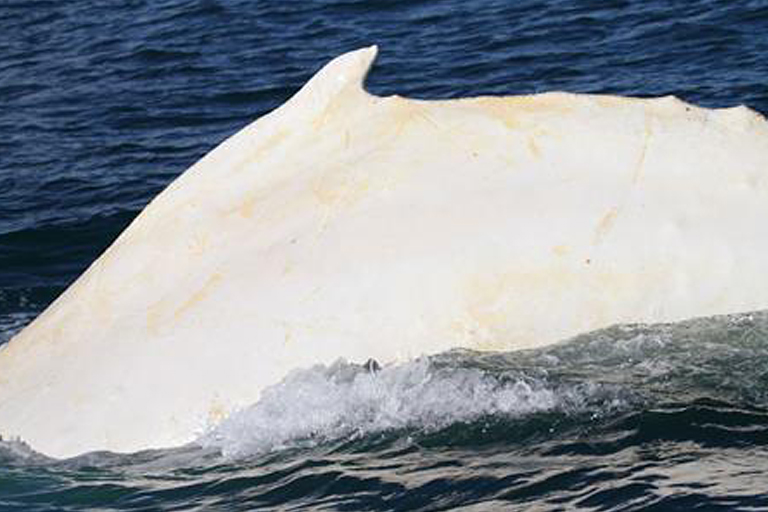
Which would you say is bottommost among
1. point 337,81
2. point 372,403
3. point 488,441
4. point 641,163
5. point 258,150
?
point 488,441

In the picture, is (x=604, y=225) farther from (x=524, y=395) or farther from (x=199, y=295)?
(x=199, y=295)

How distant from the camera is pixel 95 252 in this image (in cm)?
1440

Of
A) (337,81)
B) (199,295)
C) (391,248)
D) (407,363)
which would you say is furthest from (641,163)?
(199,295)

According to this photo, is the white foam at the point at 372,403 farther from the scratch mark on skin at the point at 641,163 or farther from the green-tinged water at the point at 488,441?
the scratch mark on skin at the point at 641,163

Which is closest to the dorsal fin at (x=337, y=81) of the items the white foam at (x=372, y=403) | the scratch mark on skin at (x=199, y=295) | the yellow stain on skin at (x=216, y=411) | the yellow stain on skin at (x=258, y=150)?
the yellow stain on skin at (x=258, y=150)

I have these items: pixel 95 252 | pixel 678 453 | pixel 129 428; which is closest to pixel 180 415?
pixel 129 428

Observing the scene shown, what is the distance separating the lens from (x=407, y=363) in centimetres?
743

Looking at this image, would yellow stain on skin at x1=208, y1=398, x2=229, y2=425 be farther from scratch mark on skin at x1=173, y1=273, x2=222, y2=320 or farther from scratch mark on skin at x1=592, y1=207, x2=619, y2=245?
scratch mark on skin at x1=592, y1=207, x2=619, y2=245

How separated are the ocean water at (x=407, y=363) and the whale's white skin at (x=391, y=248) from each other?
0.55 feet

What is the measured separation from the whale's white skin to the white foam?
0.14 meters

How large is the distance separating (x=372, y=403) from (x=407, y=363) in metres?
0.65

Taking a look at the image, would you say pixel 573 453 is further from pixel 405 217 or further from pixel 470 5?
pixel 470 5

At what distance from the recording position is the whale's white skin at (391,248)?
712cm

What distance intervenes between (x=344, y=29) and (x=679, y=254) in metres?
15.0
